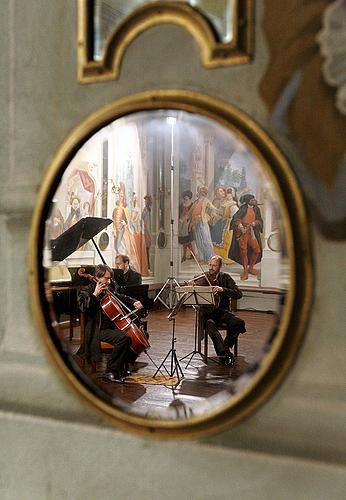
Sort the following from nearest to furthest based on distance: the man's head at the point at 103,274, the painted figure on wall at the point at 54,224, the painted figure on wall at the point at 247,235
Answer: the painted figure on wall at the point at 54,224
the painted figure on wall at the point at 247,235
the man's head at the point at 103,274

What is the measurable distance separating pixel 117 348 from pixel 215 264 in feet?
2.08

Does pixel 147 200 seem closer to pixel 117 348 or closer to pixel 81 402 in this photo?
pixel 117 348

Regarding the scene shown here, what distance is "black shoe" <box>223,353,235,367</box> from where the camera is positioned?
Answer: 7.71 ft

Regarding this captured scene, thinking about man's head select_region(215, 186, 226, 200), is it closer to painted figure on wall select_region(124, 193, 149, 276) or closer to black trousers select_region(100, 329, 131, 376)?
painted figure on wall select_region(124, 193, 149, 276)

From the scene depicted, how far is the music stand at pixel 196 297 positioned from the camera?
2.54 m

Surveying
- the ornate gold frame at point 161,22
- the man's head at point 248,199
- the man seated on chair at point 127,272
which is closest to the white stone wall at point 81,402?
the ornate gold frame at point 161,22

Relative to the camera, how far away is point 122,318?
2.57 m

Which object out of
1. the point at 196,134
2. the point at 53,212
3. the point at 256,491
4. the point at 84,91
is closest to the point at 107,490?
the point at 256,491

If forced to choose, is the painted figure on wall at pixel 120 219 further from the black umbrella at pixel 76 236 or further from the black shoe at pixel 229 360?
the black shoe at pixel 229 360

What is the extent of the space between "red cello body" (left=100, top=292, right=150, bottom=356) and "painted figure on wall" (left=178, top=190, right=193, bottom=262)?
47cm

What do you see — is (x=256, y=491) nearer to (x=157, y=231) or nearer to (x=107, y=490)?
(x=107, y=490)

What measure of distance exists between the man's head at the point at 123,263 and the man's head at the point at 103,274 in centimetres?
5

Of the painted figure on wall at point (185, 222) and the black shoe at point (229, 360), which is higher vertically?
the painted figure on wall at point (185, 222)

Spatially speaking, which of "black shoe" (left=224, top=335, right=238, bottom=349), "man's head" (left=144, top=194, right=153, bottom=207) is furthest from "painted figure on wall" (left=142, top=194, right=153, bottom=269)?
"black shoe" (left=224, top=335, right=238, bottom=349)
